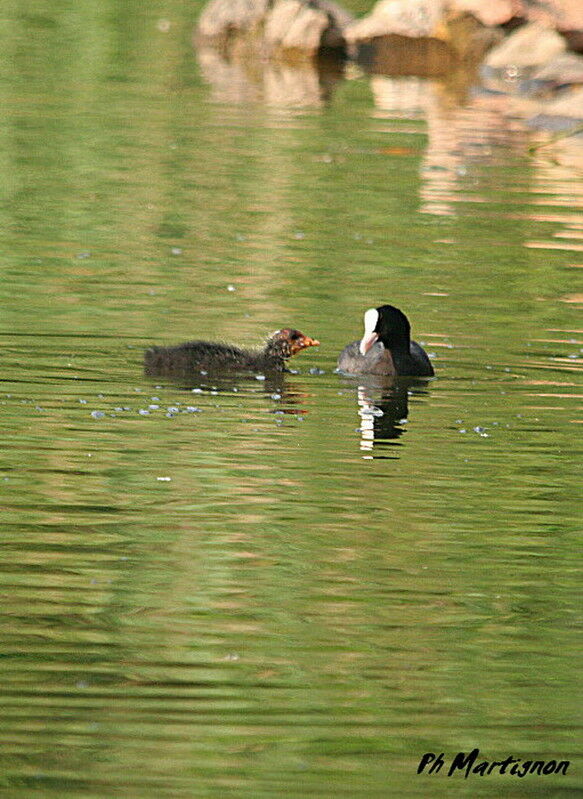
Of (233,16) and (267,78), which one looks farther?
(233,16)

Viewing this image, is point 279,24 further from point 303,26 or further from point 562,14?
point 562,14

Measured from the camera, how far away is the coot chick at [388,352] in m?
11.7

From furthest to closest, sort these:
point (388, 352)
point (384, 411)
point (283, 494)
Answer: point (388, 352)
point (384, 411)
point (283, 494)

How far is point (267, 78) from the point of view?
107 feet

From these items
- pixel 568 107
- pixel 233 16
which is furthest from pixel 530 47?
pixel 568 107

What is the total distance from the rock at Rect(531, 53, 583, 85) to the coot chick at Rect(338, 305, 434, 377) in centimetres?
2000

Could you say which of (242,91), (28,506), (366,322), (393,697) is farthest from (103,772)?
(242,91)

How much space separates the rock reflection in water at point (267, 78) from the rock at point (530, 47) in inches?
122

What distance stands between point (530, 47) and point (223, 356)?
23.7 m

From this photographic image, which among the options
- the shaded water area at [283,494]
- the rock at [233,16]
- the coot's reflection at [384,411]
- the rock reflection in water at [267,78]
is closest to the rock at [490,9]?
the rock reflection in water at [267,78]

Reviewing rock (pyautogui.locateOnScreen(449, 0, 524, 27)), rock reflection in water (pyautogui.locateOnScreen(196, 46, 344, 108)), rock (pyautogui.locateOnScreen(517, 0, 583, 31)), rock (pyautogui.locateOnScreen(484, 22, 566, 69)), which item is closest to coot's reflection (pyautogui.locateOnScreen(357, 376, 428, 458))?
rock reflection in water (pyautogui.locateOnScreen(196, 46, 344, 108))

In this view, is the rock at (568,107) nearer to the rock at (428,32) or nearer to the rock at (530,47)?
the rock at (530,47)

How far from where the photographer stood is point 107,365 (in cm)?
1131

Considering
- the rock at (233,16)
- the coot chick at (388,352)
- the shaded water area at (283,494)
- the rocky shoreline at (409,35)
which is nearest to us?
the shaded water area at (283,494)
